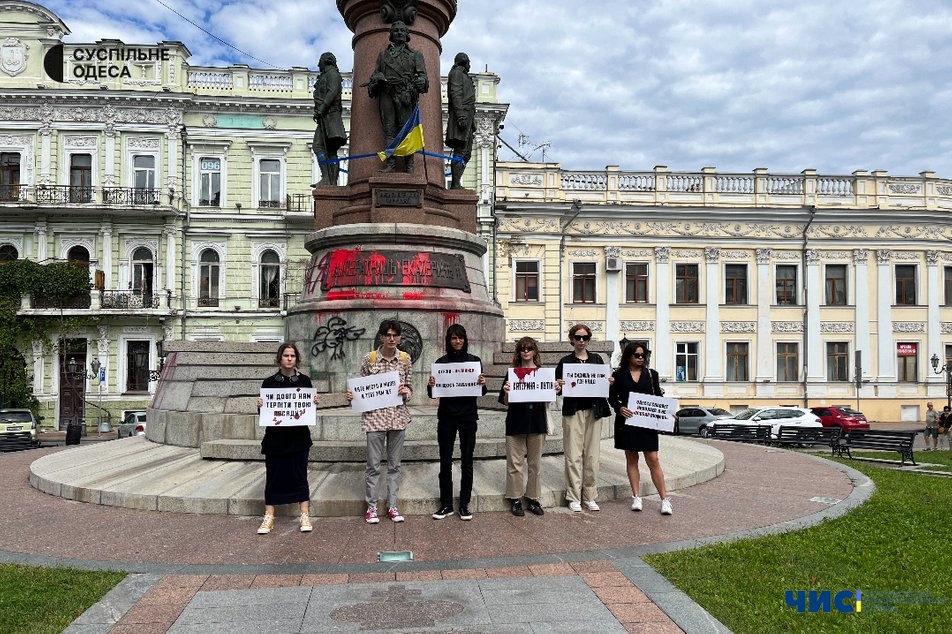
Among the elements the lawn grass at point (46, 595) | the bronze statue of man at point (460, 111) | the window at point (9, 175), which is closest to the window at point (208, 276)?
the window at point (9, 175)

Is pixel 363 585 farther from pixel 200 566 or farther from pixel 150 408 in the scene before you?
pixel 150 408

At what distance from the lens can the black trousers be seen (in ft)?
23.5

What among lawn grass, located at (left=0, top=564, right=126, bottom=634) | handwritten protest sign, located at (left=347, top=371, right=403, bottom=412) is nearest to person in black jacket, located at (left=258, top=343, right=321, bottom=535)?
handwritten protest sign, located at (left=347, top=371, right=403, bottom=412)

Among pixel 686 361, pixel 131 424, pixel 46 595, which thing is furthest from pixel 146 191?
pixel 46 595

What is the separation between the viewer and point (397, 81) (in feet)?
38.9

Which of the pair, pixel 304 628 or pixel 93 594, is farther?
pixel 93 594

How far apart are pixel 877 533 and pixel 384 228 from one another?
7.85m

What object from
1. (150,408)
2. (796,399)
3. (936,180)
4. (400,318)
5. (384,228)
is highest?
(936,180)

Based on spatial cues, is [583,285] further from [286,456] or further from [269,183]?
[286,456]

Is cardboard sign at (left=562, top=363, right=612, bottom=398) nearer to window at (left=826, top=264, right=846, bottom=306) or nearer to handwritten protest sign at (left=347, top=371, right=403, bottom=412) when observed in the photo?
handwritten protest sign at (left=347, top=371, right=403, bottom=412)

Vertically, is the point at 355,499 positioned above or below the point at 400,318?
below

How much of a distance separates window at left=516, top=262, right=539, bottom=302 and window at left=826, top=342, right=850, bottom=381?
14759mm

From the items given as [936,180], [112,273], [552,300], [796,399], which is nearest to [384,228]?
[552,300]

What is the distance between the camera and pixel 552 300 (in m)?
35.3
